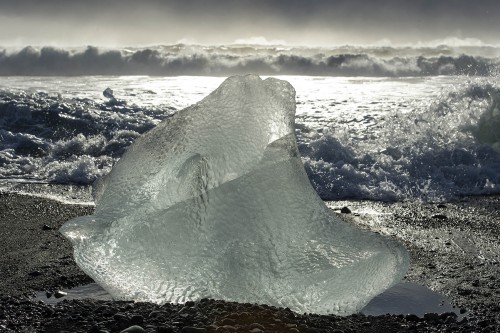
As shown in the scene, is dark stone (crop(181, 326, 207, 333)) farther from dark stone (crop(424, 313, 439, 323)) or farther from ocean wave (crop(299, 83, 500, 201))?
ocean wave (crop(299, 83, 500, 201))

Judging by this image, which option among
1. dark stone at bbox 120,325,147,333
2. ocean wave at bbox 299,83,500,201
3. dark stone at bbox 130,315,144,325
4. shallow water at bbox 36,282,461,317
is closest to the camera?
dark stone at bbox 120,325,147,333

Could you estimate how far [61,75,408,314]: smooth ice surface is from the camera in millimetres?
3303

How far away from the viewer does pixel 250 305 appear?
10.9 ft

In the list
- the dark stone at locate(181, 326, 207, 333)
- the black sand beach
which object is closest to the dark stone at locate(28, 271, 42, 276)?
the black sand beach

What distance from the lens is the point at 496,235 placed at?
556 cm

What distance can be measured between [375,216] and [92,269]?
3.87 m

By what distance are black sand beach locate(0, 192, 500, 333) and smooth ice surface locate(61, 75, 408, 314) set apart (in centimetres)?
10

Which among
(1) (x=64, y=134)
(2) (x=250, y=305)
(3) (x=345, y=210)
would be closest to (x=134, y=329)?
(2) (x=250, y=305)

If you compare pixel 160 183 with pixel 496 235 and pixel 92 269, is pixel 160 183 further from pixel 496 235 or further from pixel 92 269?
pixel 496 235

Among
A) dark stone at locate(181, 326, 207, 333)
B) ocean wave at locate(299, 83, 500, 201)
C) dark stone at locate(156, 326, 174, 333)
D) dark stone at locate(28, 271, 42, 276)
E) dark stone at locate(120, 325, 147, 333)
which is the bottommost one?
dark stone at locate(28, 271, 42, 276)

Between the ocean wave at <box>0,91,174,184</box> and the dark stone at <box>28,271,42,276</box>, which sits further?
the ocean wave at <box>0,91,174,184</box>

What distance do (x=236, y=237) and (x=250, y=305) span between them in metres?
0.38

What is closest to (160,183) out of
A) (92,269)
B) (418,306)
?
(92,269)

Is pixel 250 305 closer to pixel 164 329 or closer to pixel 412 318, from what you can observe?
pixel 164 329
